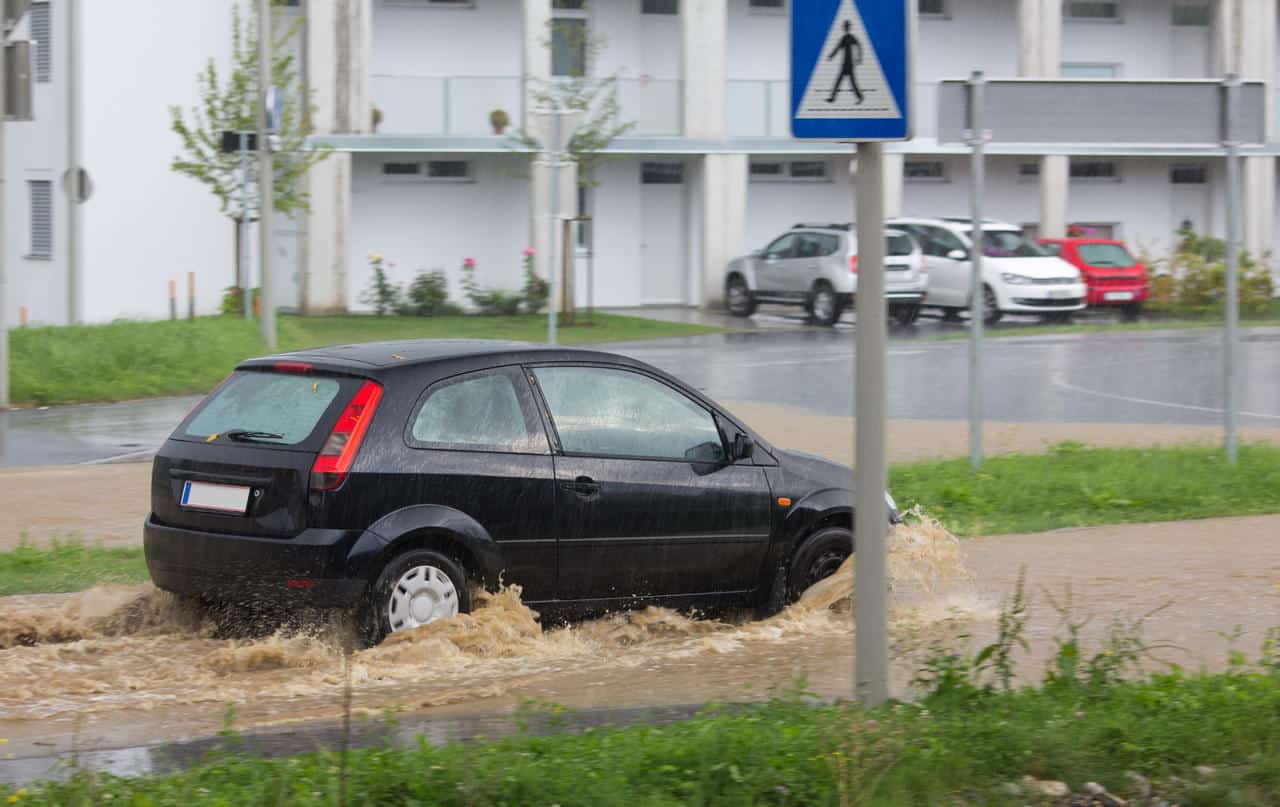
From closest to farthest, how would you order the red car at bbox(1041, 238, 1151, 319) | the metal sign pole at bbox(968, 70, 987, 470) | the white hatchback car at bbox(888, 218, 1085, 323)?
the metal sign pole at bbox(968, 70, 987, 470) < the white hatchback car at bbox(888, 218, 1085, 323) < the red car at bbox(1041, 238, 1151, 319)

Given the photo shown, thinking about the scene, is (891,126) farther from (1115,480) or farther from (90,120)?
(90,120)

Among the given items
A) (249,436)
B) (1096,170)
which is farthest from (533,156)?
(249,436)

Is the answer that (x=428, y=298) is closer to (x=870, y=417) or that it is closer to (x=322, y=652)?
(x=322, y=652)

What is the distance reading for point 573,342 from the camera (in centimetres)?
2870

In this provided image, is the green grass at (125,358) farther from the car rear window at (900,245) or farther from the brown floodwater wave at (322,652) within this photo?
the car rear window at (900,245)

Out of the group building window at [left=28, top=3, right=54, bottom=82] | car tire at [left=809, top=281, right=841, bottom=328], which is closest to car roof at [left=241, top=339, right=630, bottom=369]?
car tire at [left=809, top=281, right=841, bottom=328]

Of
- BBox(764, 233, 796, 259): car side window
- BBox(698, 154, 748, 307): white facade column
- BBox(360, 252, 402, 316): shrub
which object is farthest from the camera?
BBox(698, 154, 748, 307): white facade column

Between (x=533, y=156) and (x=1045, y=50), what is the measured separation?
40.9 ft

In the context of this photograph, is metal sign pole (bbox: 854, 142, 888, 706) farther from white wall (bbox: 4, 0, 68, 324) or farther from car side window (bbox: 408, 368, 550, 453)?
white wall (bbox: 4, 0, 68, 324)

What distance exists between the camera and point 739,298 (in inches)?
1441

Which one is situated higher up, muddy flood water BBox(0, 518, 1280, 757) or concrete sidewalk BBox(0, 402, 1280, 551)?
concrete sidewalk BBox(0, 402, 1280, 551)

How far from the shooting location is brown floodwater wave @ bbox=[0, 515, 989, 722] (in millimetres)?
7039

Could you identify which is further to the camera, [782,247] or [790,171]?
[790,171]

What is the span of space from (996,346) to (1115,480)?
14.5m
